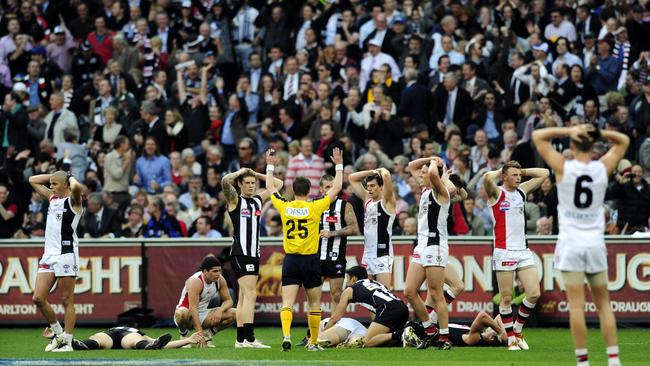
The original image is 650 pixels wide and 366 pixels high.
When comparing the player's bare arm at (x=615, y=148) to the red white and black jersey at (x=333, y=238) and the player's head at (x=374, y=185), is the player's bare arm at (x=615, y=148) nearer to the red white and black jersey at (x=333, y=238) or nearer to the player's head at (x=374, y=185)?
the player's head at (x=374, y=185)

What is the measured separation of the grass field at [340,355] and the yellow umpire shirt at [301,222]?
1.46 metres

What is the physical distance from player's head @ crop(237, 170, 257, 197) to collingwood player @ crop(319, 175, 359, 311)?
1470 mm

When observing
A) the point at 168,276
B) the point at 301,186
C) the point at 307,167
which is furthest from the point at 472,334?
the point at 307,167

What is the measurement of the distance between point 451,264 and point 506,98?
5914 millimetres

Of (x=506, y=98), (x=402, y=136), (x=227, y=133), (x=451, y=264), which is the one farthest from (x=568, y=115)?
(x=227, y=133)

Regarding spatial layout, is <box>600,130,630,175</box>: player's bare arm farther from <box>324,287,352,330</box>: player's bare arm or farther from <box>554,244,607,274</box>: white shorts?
<box>324,287,352,330</box>: player's bare arm

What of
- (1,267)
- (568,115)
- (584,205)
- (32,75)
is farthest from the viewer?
(32,75)

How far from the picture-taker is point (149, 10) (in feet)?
111

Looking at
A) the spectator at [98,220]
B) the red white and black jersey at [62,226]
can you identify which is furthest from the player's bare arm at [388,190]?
the spectator at [98,220]

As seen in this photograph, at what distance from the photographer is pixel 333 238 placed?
69.7 feet

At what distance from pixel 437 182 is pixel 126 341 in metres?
5.04

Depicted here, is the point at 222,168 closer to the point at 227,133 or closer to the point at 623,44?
the point at 227,133

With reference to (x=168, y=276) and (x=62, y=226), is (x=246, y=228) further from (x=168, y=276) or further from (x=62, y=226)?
(x=168, y=276)

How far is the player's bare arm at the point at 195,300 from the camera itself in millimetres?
19750
